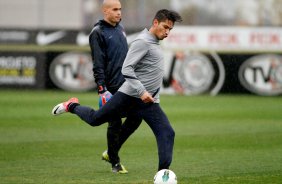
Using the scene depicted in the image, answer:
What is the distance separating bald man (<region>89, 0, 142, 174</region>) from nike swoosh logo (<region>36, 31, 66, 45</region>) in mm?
18413

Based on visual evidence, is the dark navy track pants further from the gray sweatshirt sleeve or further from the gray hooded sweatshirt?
the gray sweatshirt sleeve

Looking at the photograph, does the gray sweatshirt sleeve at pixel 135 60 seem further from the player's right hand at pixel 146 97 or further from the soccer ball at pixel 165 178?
the soccer ball at pixel 165 178

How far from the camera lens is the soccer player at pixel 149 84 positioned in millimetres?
9875

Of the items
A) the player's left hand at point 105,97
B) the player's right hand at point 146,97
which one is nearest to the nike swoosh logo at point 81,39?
the player's left hand at point 105,97

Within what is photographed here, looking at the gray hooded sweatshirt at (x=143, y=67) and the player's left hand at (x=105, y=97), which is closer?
the gray hooded sweatshirt at (x=143, y=67)

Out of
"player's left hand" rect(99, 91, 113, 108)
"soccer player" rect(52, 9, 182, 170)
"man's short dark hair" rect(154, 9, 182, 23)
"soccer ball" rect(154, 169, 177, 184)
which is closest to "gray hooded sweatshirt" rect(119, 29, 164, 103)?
"soccer player" rect(52, 9, 182, 170)

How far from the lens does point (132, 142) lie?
15266 millimetres

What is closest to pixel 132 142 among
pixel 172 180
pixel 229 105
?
pixel 172 180

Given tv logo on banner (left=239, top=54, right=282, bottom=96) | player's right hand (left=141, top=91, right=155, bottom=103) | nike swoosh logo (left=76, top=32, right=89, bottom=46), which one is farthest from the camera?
nike swoosh logo (left=76, top=32, right=89, bottom=46)

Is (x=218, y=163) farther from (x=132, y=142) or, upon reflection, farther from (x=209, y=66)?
(x=209, y=66)

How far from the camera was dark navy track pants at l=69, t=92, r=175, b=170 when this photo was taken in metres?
9.98

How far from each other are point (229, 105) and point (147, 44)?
45.5ft

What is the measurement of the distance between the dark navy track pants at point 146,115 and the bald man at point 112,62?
2.45 feet

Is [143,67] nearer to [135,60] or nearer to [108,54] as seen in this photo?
[135,60]
